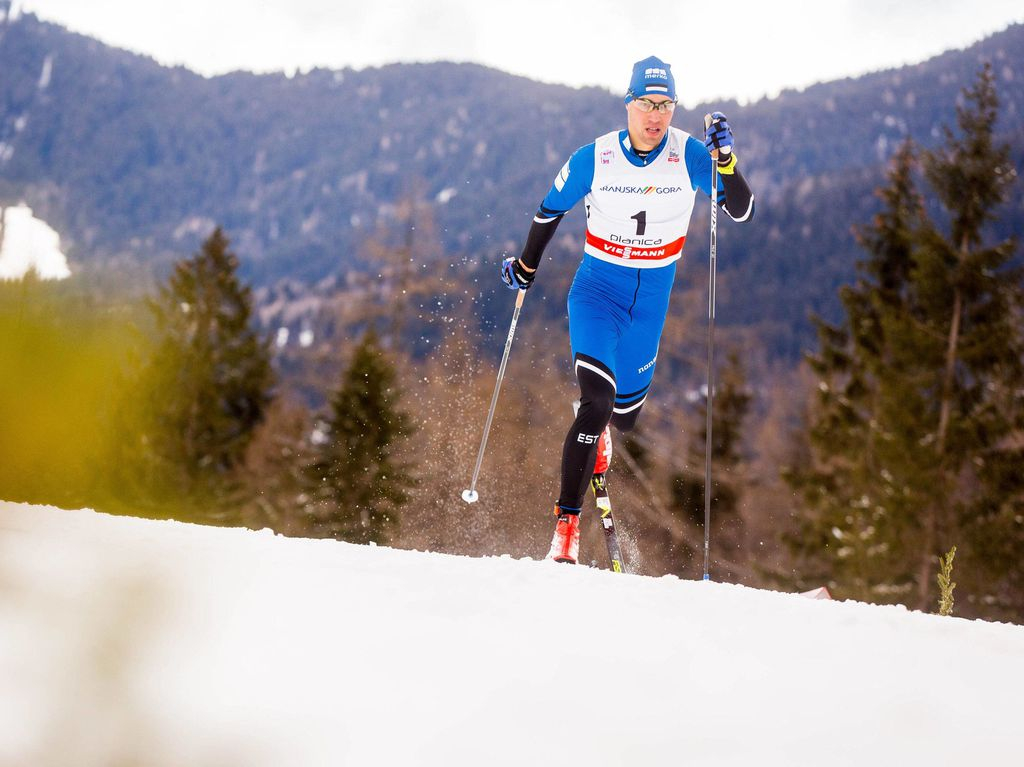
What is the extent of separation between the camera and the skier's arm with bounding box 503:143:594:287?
5422 millimetres

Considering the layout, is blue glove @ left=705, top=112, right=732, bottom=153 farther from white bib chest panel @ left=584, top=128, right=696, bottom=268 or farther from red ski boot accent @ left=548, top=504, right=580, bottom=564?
red ski boot accent @ left=548, top=504, right=580, bottom=564

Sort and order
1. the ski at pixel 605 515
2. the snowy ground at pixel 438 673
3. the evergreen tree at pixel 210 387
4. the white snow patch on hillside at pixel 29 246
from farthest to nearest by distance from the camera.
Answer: the evergreen tree at pixel 210 387 < the ski at pixel 605 515 < the snowy ground at pixel 438 673 < the white snow patch on hillside at pixel 29 246

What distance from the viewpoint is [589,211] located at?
5.61 meters

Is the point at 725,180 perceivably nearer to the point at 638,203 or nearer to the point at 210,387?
the point at 638,203

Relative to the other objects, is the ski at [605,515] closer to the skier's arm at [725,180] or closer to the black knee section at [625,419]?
the black knee section at [625,419]

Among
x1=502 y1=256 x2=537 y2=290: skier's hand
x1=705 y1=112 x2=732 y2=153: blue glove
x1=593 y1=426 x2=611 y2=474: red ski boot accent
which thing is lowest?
x1=593 y1=426 x2=611 y2=474: red ski boot accent

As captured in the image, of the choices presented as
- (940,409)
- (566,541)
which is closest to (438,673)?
(566,541)

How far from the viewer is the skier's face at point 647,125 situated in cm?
518

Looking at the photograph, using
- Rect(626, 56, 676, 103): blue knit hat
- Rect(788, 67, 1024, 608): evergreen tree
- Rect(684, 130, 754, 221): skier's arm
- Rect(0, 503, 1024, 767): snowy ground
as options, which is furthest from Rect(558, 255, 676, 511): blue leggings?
Rect(788, 67, 1024, 608): evergreen tree

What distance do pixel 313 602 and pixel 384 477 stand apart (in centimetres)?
2515

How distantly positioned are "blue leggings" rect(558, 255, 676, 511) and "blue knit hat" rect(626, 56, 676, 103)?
1041 millimetres

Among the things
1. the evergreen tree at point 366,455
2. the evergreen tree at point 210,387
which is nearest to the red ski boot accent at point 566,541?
the evergreen tree at point 366,455

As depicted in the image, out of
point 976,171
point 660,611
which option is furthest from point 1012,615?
point 660,611

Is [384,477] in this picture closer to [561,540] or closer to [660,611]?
[561,540]
